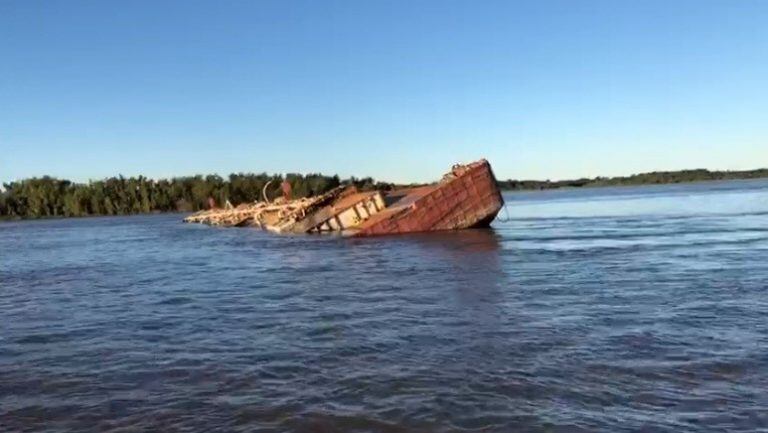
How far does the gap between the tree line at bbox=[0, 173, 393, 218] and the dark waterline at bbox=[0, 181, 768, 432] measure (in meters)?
131

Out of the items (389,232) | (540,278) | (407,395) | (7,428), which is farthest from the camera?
(389,232)

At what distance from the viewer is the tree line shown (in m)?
150

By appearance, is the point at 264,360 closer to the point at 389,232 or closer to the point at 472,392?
the point at 472,392

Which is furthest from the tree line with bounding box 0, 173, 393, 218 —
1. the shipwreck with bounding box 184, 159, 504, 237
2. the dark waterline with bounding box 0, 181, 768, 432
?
the dark waterline with bounding box 0, 181, 768, 432

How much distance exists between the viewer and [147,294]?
57.8 ft

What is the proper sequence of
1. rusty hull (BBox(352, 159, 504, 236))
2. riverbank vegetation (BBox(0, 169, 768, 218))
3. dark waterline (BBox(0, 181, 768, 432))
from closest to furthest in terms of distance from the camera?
dark waterline (BBox(0, 181, 768, 432)), rusty hull (BBox(352, 159, 504, 236)), riverbank vegetation (BBox(0, 169, 768, 218))

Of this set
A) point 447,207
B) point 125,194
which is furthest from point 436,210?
point 125,194

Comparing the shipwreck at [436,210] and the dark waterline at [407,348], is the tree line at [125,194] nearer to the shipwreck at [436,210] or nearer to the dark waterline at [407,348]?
the shipwreck at [436,210]

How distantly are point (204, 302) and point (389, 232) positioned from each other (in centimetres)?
1938

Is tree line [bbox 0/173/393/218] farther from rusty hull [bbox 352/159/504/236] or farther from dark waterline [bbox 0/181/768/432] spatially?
dark waterline [bbox 0/181/768/432]

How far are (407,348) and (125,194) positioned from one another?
155893mm

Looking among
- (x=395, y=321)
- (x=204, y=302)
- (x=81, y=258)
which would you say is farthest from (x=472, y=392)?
(x=81, y=258)

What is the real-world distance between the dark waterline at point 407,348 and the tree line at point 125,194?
429 feet

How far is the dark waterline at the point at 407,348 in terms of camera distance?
22.6 ft
